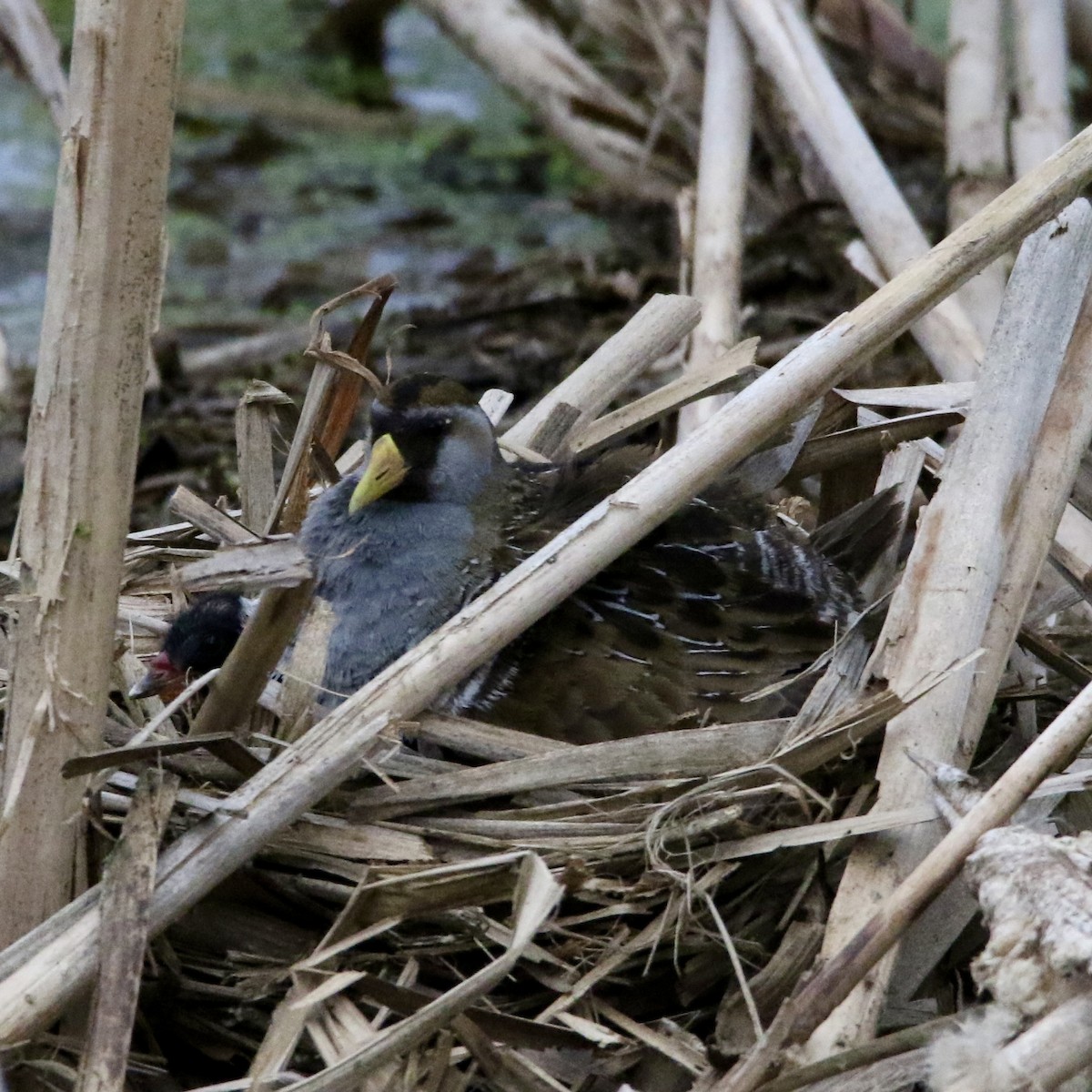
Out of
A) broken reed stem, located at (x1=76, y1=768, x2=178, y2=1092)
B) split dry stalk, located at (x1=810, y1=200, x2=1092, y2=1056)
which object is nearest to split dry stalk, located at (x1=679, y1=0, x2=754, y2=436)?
split dry stalk, located at (x1=810, y1=200, x2=1092, y2=1056)

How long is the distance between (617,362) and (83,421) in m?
1.56

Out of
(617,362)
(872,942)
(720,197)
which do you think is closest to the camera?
(872,942)

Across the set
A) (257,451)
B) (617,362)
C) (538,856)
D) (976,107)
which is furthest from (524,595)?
(976,107)

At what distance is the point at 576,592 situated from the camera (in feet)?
9.46

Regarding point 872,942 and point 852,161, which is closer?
point 872,942

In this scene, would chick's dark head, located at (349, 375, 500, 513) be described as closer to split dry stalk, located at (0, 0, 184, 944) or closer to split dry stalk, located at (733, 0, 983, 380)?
split dry stalk, located at (0, 0, 184, 944)

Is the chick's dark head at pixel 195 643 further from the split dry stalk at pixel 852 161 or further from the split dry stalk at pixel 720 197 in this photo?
the split dry stalk at pixel 852 161

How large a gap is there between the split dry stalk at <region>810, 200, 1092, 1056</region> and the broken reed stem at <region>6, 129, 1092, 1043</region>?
5.2 inches

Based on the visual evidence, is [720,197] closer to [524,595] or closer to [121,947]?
[524,595]

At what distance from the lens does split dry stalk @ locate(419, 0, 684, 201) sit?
238 inches

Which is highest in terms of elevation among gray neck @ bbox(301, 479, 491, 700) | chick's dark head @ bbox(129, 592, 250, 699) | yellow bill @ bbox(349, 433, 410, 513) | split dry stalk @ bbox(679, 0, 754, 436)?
split dry stalk @ bbox(679, 0, 754, 436)

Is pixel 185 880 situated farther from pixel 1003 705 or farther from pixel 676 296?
pixel 676 296

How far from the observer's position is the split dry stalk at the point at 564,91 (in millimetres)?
6051

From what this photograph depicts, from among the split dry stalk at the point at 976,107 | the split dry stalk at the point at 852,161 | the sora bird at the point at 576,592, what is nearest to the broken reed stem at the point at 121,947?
the sora bird at the point at 576,592
